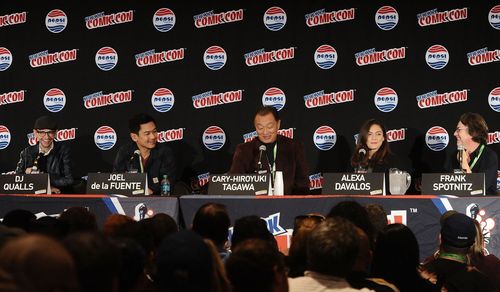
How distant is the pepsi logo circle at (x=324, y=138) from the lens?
872cm

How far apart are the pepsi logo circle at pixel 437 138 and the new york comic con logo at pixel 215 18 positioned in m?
2.27

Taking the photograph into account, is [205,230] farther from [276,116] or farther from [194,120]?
[194,120]

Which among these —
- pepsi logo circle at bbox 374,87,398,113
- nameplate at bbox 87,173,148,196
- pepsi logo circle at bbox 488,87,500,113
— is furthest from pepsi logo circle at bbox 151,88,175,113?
pepsi logo circle at bbox 488,87,500,113

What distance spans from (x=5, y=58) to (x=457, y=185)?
17.5 ft

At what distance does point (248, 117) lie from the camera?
29.3ft

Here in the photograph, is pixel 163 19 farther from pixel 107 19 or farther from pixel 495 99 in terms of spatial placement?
pixel 495 99

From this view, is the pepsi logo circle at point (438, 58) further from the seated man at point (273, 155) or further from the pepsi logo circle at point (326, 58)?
the seated man at point (273, 155)

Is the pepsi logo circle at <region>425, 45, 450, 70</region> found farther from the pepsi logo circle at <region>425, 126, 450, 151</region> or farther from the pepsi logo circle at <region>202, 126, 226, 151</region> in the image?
the pepsi logo circle at <region>202, 126, 226, 151</region>

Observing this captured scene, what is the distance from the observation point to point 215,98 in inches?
354

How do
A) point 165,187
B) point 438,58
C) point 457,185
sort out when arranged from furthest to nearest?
point 438,58
point 165,187
point 457,185

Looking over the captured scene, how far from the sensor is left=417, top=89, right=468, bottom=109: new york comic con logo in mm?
8562

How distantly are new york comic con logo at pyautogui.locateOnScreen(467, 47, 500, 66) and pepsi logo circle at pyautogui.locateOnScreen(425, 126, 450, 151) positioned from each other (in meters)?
0.73

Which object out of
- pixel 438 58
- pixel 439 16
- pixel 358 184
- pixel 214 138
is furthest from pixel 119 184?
pixel 439 16

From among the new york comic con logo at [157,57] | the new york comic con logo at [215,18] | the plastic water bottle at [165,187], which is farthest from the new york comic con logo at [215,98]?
the plastic water bottle at [165,187]
